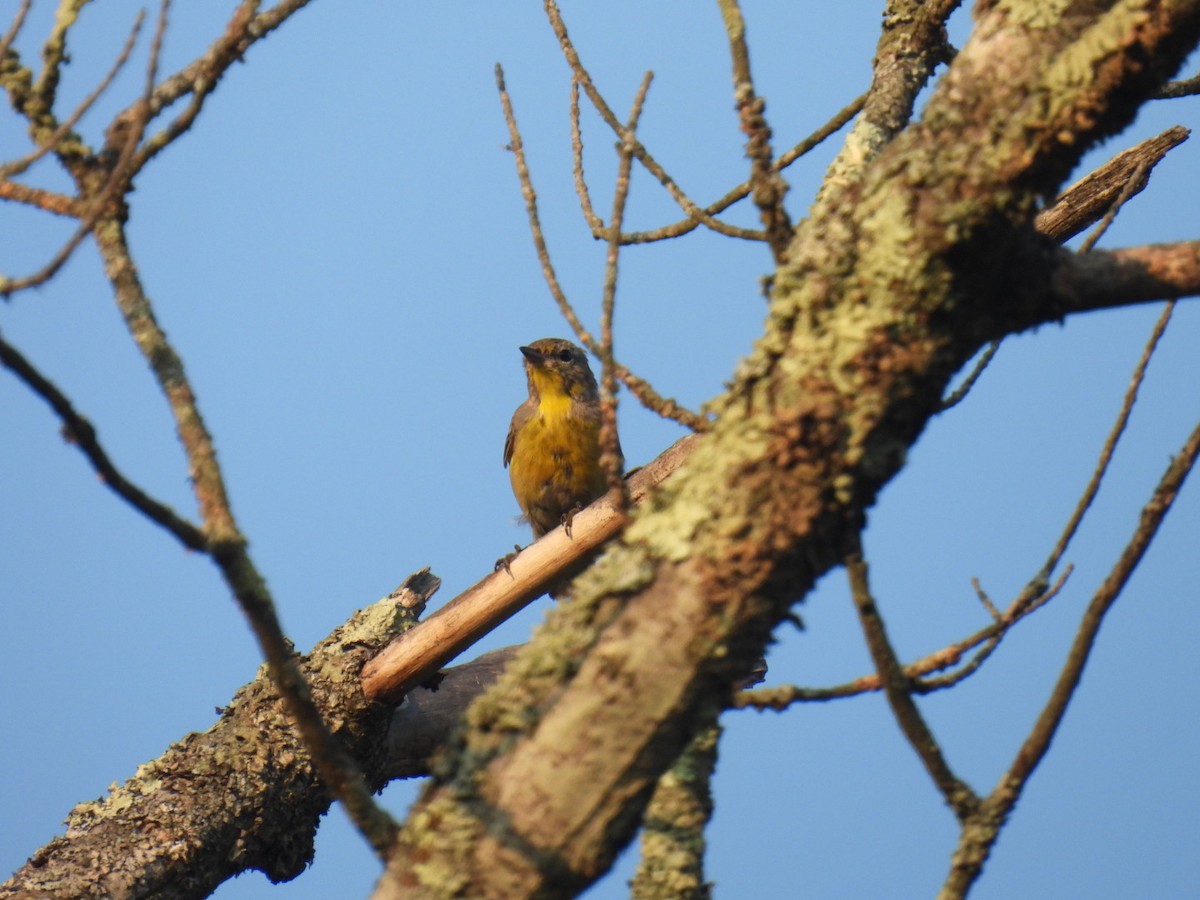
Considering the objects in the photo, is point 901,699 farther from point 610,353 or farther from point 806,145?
point 806,145

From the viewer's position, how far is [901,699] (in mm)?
1901

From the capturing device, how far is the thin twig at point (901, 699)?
6.22 ft

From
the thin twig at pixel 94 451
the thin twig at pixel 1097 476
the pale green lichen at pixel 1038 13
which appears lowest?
the thin twig at pixel 1097 476

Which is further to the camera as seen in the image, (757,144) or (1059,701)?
(757,144)

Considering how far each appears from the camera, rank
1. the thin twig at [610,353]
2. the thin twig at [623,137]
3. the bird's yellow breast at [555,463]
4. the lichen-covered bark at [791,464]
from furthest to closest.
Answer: the bird's yellow breast at [555,463] < the thin twig at [623,137] < the thin twig at [610,353] < the lichen-covered bark at [791,464]

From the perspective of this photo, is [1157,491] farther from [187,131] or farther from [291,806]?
[291,806]

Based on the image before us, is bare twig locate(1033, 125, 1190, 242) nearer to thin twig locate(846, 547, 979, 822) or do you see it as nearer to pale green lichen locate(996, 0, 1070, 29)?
pale green lichen locate(996, 0, 1070, 29)

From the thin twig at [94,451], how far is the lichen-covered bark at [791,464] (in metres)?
0.50

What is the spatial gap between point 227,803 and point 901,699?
321cm

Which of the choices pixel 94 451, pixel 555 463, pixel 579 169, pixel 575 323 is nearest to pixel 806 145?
pixel 579 169

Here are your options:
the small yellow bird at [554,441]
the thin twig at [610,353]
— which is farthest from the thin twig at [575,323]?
the small yellow bird at [554,441]

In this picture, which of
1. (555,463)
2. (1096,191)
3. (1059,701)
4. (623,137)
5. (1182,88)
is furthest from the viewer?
(555,463)

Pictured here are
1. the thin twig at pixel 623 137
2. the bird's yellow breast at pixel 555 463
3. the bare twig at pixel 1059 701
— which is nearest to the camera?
the bare twig at pixel 1059 701

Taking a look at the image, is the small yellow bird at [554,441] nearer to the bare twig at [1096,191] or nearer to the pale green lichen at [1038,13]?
the bare twig at [1096,191]
